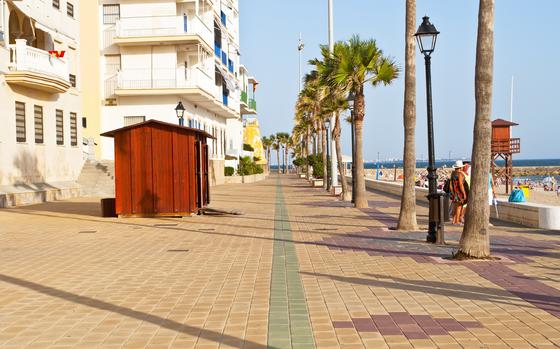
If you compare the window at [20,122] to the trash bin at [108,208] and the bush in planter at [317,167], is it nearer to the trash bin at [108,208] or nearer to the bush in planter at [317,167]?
the trash bin at [108,208]

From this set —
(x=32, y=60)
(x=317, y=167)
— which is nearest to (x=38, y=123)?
(x=32, y=60)

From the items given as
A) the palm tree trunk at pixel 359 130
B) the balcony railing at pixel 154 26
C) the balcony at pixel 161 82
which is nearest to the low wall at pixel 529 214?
the palm tree trunk at pixel 359 130

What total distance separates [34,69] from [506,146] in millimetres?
38419

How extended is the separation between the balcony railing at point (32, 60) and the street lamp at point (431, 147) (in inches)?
671

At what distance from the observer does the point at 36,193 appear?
2539cm

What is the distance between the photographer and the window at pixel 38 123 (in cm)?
2672

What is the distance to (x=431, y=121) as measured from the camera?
1281 cm

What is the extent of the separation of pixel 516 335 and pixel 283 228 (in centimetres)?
1054

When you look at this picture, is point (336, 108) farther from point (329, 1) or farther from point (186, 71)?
point (186, 71)

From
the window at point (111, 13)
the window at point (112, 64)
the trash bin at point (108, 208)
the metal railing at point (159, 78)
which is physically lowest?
the trash bin at point (108, 208)

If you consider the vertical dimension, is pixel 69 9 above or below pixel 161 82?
above

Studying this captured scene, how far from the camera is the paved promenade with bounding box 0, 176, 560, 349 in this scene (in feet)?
19.1

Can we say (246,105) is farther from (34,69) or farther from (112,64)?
(34,69)

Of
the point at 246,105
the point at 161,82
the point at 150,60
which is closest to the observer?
the point at 161,82
